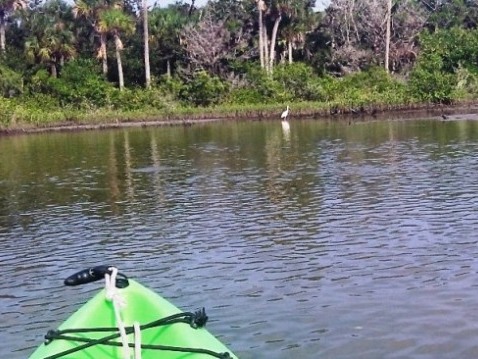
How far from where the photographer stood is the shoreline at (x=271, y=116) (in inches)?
1704

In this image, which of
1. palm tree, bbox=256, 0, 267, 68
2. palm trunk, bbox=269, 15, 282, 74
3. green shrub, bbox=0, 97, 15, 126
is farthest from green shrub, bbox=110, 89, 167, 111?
palm trunk, bbox=269, 15, 282, 74

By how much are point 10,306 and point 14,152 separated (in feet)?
72.5

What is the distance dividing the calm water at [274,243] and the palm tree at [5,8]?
84.1 ft

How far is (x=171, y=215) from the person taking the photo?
16078 mm

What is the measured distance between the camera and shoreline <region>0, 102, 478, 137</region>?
43.3 metres

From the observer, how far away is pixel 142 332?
20.2 feet

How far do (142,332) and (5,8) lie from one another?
4693 cm

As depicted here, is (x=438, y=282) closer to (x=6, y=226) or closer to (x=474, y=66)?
(x=6, y=226)

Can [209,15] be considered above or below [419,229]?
above

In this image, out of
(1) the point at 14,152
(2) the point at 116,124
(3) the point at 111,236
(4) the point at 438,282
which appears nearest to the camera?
(4) the point at 438,282

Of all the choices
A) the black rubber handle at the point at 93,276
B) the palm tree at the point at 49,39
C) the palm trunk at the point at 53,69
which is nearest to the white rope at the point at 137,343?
the black rubber handle at the point at 93,276

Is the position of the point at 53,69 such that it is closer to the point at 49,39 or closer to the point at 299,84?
the point at 49,39

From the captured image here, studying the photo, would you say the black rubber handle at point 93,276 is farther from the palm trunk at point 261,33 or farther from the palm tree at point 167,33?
the palm tree at point 167,33

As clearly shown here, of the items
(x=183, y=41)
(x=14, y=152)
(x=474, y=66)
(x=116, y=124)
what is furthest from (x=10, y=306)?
(x=474, y=66)
